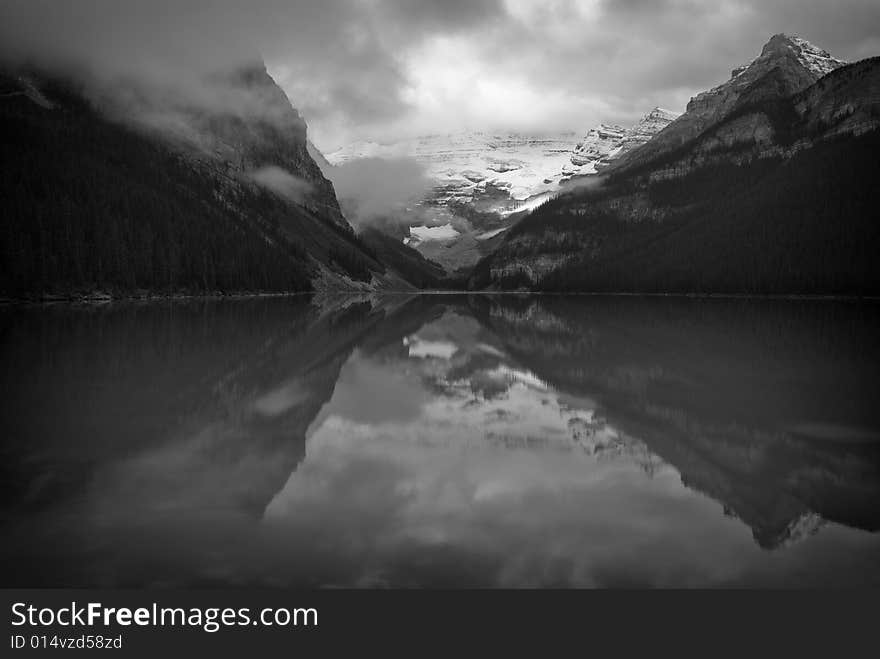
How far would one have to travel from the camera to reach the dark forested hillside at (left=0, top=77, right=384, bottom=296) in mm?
84750

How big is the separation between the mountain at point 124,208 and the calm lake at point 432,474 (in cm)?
6494

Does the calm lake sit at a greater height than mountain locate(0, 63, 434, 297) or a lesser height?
lesser

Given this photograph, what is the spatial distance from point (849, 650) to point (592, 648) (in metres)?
2.62

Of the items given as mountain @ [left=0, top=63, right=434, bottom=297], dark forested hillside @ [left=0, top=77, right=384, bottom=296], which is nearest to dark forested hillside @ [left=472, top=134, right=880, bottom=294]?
mountain @ [left=0, top=63, right=434, bottom=297]

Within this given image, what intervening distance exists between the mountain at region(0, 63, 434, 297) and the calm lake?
64935 millimetres

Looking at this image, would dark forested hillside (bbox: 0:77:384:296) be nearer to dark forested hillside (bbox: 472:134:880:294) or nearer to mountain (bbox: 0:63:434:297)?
mountain (bbox: 0:63:434:297)

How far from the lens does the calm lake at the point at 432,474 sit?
9086 millimetres

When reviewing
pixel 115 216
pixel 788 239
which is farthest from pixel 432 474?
pixel 788 239

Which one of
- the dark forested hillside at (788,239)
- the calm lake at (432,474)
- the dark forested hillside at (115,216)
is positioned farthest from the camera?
the dark forested hillside at (788,239)

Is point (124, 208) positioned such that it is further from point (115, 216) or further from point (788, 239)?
point (788, 239)

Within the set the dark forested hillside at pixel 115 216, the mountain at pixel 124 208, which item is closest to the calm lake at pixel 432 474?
the dark forested hillside at pixel 115 216

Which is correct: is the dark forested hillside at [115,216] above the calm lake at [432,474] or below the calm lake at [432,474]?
above

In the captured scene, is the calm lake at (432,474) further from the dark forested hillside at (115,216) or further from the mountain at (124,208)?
the mountain at (124,208)

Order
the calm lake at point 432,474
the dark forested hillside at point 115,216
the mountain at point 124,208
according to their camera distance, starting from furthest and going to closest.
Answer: the mountain at point 124,208 → the dark forested hillside at point 115,216 → the calm lake at point 432,474
